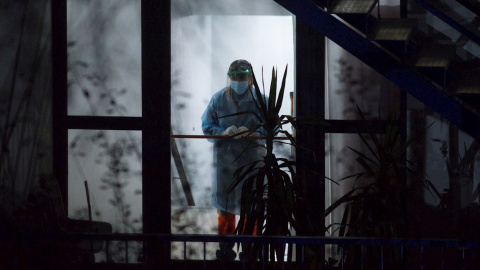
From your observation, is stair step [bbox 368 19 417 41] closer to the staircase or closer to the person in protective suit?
the staircase

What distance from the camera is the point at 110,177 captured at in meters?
4.75

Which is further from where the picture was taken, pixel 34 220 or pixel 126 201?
pixel 126 201

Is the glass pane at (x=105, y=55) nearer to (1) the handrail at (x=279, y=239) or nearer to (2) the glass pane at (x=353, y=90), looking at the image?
(2) the glass pane at (x=353, y=90)

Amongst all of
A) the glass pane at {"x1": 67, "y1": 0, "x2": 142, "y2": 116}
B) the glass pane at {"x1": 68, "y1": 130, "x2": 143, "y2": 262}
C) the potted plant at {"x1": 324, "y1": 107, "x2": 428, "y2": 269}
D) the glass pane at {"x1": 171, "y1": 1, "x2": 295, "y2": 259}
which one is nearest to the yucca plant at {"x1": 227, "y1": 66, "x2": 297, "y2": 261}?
the potted plant at {"x1": 324, "y1": 107, "x2": 428, "y2": 269}

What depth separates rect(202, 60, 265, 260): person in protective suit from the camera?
15.2 ft

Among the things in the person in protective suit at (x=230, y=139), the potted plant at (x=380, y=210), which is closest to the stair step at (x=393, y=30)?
the potted plant at (x=380, y=210)

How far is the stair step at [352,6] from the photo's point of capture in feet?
12.8

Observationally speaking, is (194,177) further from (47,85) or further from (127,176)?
(47,85)

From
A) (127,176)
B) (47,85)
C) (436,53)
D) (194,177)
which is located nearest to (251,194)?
(194,177)

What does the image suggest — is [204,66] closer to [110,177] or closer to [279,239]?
[110,177]

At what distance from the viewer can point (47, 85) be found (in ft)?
15.4

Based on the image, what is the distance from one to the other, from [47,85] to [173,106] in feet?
2.96

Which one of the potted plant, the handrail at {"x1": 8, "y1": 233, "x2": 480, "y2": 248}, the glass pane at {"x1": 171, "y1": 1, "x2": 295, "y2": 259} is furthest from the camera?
the glass pane at {"x1": 171, "y1": 1, "x2": 295, "y2": 259}

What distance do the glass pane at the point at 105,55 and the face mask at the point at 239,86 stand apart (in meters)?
0.68
